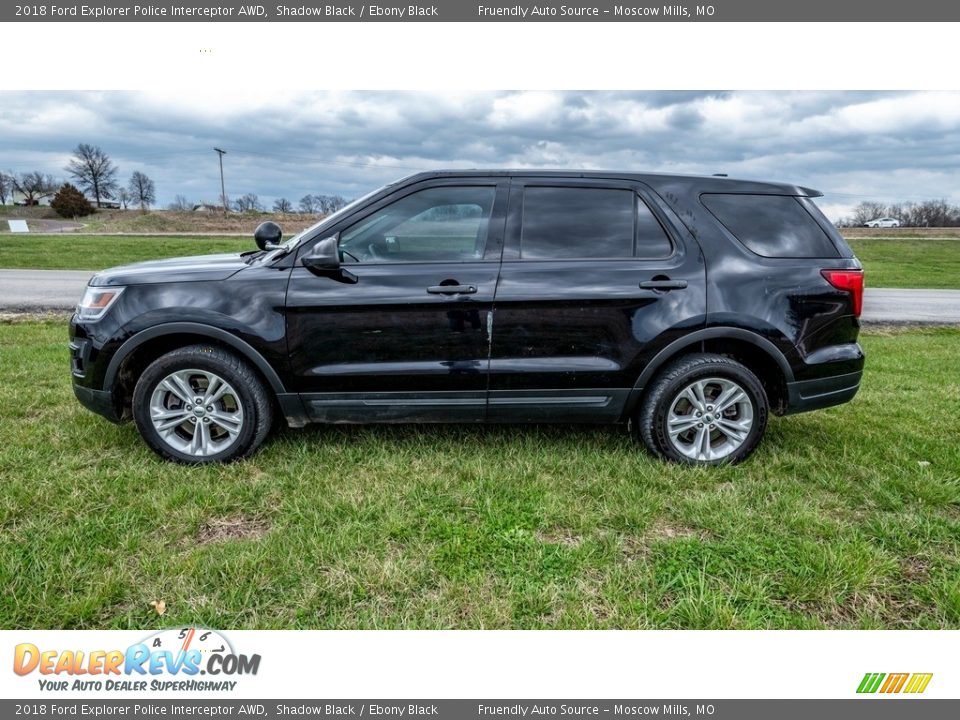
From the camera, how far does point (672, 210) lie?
3.65 meters

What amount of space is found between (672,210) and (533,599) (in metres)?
2.48

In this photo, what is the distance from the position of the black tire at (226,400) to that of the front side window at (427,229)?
962mm

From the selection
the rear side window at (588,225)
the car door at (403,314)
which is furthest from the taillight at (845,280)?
the car door at (403,314)

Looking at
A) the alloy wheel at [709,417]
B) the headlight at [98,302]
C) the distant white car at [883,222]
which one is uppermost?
the distant white car at [883,222]

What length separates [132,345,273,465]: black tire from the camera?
3484 mm

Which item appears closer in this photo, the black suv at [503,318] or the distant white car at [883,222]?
the black suv at [503,318]

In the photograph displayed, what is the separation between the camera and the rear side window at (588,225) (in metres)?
3.60

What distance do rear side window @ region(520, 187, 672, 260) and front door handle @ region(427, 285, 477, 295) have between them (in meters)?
0.44

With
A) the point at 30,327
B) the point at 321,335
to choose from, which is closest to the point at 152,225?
the point at 30,327

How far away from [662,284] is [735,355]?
79 centimetres

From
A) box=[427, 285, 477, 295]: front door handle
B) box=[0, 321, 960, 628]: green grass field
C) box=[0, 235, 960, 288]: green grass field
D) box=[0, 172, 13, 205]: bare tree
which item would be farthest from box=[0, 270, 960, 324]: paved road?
box=[0, 172, 13, 205]: bare tree

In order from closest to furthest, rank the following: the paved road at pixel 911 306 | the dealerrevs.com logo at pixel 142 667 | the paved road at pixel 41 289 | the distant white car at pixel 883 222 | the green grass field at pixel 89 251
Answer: the dealerrevs.com logo at pixel 142 667 → the paved road at pixel 41 289 → the paved road at pixel 911 306 → the green grass field at pixel 89 251 → the distant white car at pixel 883 222

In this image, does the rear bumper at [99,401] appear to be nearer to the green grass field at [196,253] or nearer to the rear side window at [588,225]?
the rear side window at [588,225]

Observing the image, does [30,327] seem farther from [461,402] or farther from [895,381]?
[895,381]
